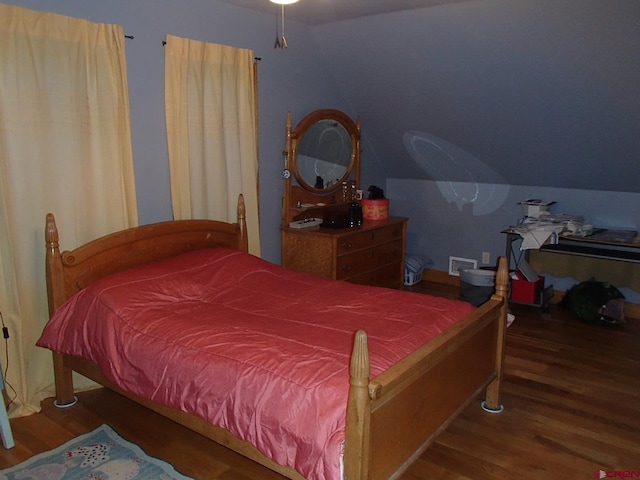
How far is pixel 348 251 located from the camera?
4.07 m

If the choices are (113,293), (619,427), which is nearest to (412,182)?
(619,427)

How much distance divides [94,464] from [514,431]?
1.99 metres

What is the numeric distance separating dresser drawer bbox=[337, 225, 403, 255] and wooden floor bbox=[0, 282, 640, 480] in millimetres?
1370

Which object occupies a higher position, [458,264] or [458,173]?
[458,173]

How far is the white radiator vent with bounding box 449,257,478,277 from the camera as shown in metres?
5.14

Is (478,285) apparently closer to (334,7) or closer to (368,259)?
(368,259)

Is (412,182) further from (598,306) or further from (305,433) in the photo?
(305,433)

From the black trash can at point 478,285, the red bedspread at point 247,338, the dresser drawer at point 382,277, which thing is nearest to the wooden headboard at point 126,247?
the red bedspread at point 247,338

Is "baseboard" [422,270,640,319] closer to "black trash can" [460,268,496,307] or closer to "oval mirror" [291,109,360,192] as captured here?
"black trash can" [460,268,496,307]

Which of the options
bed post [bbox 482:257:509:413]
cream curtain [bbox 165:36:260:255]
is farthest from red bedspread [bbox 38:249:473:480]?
cream curtain [bbox 165:36:260:255]

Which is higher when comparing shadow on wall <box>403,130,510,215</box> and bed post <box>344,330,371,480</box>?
shadow on wall <box>403,130,510,215</box>

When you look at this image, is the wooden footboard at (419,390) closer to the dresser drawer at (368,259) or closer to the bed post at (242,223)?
the dresser drawer at (368,259)

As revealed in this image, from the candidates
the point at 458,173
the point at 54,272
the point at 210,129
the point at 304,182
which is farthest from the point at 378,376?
the point at 458,173

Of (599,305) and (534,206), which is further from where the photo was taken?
(534,206)
